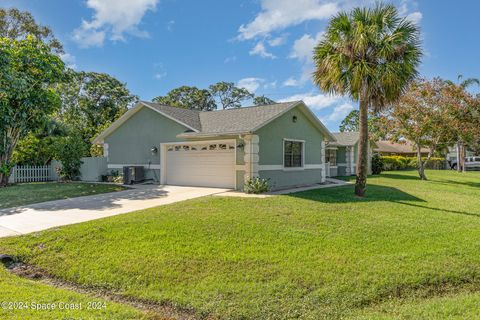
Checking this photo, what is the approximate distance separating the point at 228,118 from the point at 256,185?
182 inches

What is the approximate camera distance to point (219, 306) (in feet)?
14.4

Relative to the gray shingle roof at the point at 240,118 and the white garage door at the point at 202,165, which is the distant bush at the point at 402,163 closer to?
the gray shingle roof at the point at 240,118

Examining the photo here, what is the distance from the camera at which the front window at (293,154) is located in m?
15.0

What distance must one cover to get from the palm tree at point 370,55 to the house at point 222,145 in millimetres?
3358

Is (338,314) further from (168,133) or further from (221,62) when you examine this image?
(221,62)

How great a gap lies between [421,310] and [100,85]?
109 feet

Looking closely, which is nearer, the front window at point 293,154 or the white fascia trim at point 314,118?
the front window at point 293,154

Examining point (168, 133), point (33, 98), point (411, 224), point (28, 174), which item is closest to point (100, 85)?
point (28, 174)

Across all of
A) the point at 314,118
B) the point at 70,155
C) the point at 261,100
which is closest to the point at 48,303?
the point at 314,118

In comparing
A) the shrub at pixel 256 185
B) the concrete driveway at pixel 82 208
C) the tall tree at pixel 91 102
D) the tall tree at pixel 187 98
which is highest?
the tall tree at pixel 187 98

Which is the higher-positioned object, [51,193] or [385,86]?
[385,86]

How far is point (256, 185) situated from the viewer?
12523mm

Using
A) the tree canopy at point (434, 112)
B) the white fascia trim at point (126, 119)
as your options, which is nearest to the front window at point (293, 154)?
the white fascia trim at point (126, 119)

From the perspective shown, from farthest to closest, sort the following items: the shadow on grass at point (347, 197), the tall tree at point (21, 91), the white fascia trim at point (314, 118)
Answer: the white fascia trim at point (314, 118) < the shadow on grass at point (347, 197) < the tall tree at point (21, 91)
